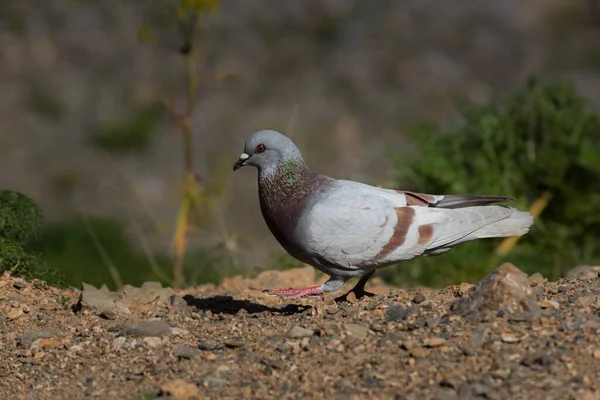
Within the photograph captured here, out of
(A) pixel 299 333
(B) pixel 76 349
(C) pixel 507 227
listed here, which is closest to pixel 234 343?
(A) pixel 299 333

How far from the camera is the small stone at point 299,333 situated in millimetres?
4082

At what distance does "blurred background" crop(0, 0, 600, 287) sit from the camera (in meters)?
7.78

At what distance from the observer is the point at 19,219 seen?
214 inches

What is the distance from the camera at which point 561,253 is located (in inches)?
299

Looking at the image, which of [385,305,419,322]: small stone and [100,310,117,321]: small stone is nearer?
[385,305,419,322]: small stone

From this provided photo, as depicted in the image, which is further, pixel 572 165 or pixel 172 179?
pixel 172 179

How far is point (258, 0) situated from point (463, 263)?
8853mm

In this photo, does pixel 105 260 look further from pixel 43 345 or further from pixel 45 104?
pixel 45 104

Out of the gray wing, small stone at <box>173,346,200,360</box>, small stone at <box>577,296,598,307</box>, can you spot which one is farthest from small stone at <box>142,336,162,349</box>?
small stone at <box>577,296,598,307</box>

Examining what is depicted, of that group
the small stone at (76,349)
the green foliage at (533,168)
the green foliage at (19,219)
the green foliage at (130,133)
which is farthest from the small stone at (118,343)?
the green foliage at (130,133)

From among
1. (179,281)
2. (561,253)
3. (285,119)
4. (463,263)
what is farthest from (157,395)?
(285,119)

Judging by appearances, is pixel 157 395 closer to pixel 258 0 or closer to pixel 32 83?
pixel 32 83

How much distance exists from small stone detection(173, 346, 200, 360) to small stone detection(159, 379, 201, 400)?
0.48m

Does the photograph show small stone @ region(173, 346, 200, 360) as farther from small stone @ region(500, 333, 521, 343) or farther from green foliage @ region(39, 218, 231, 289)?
green foliage @ region(39, 218, 231, 289)
